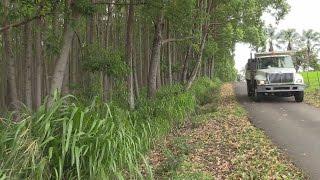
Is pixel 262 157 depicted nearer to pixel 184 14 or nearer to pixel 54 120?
pixel 54 120

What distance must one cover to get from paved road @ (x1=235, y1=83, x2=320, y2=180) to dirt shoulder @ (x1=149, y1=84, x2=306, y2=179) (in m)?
0.28

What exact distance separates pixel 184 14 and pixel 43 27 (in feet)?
19.3

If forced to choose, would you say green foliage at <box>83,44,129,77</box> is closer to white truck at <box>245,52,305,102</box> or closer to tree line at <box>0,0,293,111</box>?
tree line at <box>0,0,293,111</box>

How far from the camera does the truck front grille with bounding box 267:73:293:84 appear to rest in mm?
21109

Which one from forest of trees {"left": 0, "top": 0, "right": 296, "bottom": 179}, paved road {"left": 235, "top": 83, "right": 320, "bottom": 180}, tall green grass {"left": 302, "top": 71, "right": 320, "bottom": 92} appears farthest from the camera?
tall green grass {"left": 302, "top": 71, "right": 320, "bottom": 92}

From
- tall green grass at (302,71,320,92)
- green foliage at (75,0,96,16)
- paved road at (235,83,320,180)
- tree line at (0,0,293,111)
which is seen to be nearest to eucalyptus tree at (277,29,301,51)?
tall green grass at (302,71,320,92)

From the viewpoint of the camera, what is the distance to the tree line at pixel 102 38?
10039 mm

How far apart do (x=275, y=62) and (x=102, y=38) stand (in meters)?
7.97

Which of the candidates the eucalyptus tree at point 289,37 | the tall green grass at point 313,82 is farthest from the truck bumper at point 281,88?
the eucalyptus tree at point 289,37

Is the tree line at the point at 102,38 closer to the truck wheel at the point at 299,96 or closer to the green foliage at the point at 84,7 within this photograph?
the green foliage at the point at 84,7

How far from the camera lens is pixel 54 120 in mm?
6098

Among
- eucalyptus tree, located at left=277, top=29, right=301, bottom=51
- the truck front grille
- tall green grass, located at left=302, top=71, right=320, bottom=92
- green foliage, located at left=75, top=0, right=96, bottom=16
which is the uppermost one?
eucalyptus tree, located at left=277, top=29, right=301, bottom=51

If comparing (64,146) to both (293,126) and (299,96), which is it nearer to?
(293,126)

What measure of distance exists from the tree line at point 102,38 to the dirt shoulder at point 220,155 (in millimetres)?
2339
